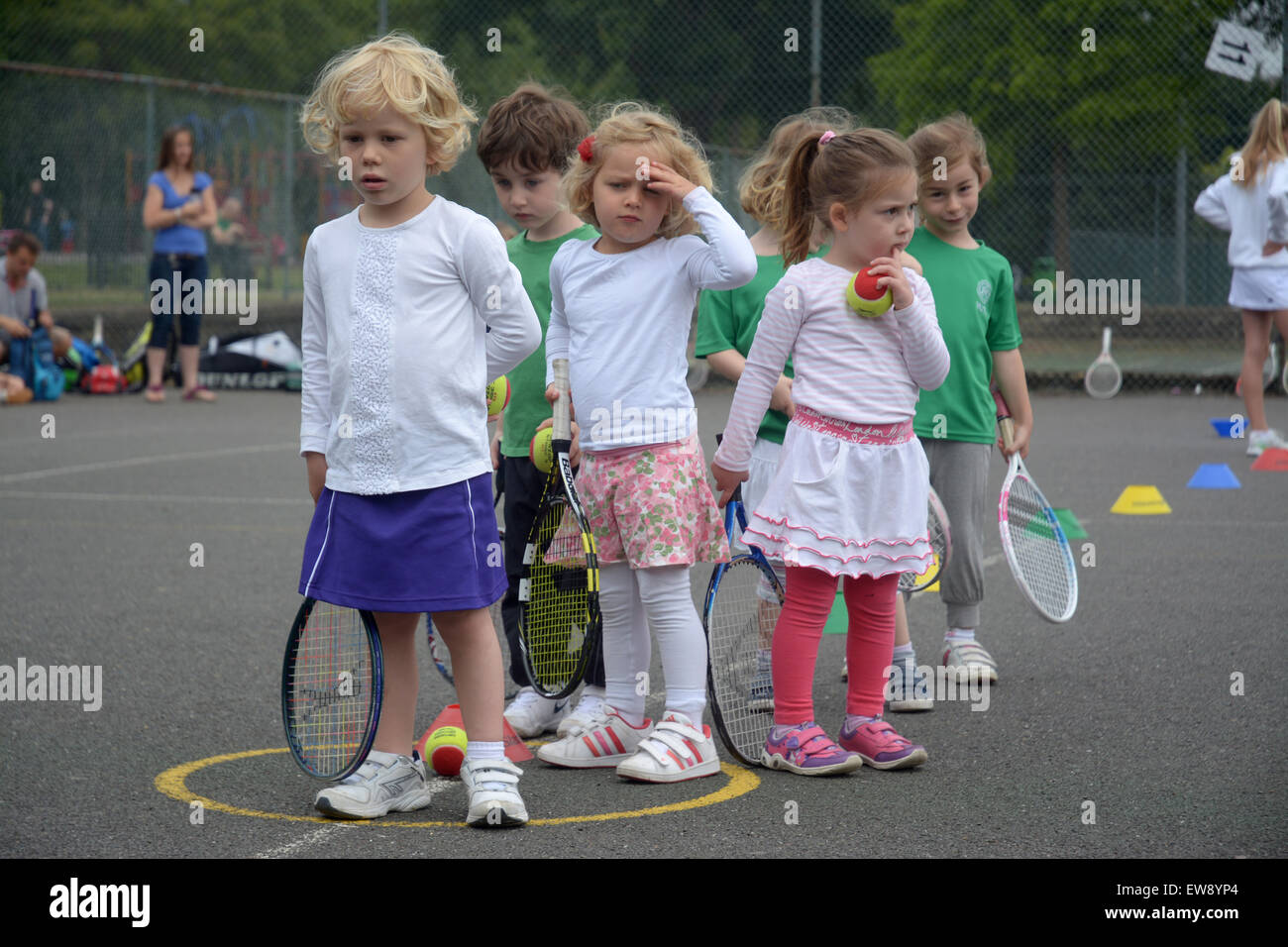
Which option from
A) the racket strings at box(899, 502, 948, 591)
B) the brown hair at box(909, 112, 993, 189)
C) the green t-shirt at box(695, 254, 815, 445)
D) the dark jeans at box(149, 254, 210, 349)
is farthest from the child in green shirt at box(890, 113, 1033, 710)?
the dark jeans at box(149, 254, 210, 349)

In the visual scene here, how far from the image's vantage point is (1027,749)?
4273mm

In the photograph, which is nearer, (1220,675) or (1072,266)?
(1220,675)

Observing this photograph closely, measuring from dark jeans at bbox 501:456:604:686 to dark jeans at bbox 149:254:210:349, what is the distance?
10339mm

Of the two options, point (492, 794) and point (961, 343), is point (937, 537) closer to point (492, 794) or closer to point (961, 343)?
point (961, 343)

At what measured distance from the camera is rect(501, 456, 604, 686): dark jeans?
452 cm

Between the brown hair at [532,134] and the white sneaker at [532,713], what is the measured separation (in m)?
1.42

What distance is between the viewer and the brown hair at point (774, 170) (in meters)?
4.63

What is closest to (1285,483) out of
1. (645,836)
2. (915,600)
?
(915,600)

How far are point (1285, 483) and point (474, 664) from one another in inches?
269

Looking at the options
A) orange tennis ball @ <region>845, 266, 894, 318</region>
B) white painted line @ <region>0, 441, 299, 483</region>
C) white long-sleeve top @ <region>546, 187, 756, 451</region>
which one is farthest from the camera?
white painted line @ <region>0, 441, 299, 483</region>

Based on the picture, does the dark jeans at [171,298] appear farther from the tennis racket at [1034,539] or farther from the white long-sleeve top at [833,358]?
the white long-sleeve top at [833,358]

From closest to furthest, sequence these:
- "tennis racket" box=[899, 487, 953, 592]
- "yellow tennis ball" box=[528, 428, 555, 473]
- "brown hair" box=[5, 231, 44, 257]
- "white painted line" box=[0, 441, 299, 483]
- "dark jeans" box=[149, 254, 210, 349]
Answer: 1. "yellow tennis ball" box=[528, 428, 555, 473]
2. "tennis racket" box=[899, 487, 953, 592]
3. "white painted line" box=[0, 441, 299, 483]
4. "dark jeans" box=[149, 254, 210, 349]
5. "brown hair" box=[5, 231, 44, 257]

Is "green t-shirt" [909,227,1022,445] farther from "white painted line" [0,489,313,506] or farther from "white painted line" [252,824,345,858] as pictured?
"white painted line" [0,489,313,506]

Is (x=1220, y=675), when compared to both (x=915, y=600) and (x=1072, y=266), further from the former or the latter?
(x=1072, y=266)
